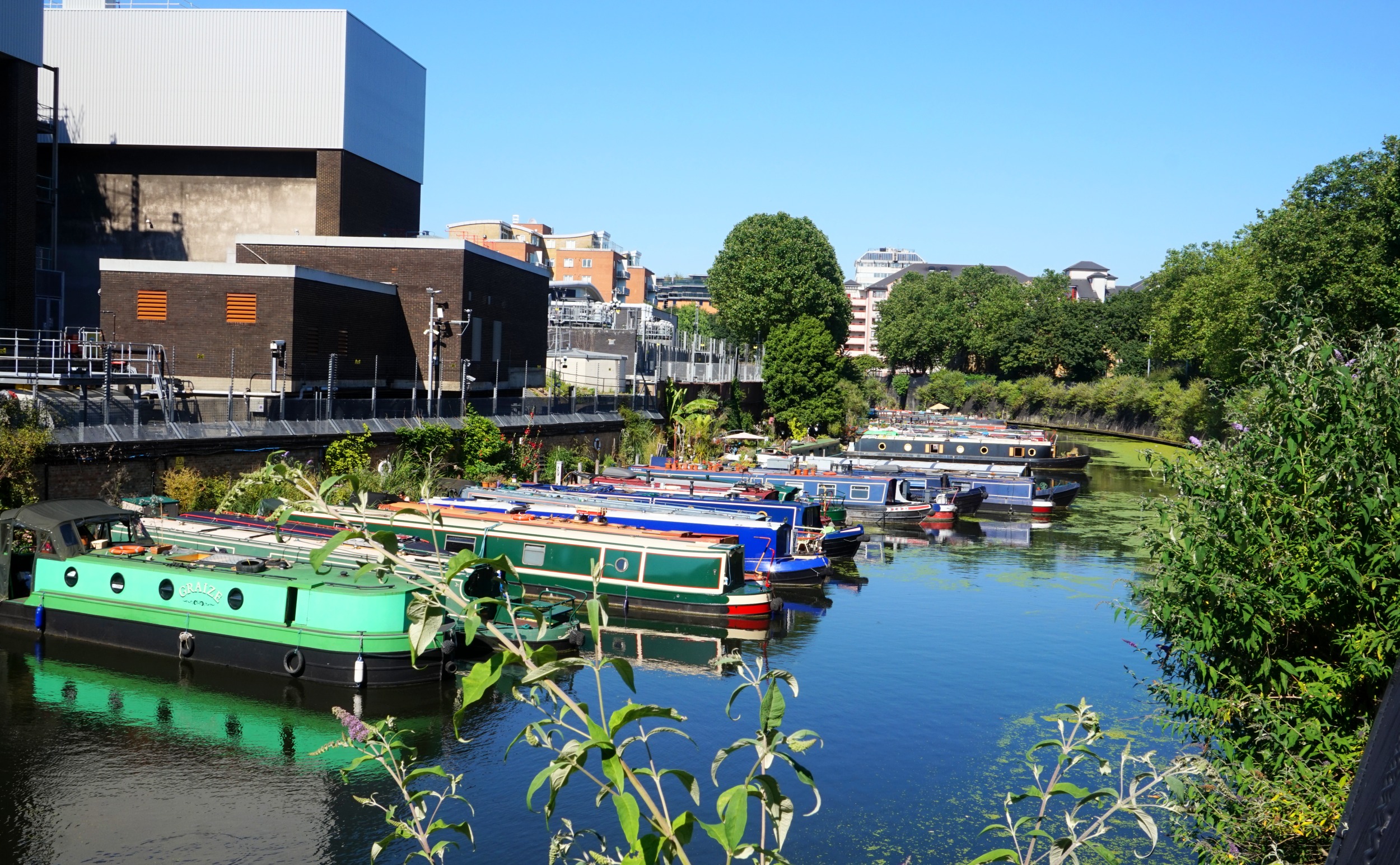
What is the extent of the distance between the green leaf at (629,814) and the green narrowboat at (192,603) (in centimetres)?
1621

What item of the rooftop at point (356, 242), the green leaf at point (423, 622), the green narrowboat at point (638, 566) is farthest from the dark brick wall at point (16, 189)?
the green leaf at point (423, 622)

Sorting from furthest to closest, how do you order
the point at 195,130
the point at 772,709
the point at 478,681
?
the point at 195,130, the point at 772,709, the point at 478,681

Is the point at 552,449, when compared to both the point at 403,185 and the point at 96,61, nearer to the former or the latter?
the point at 403,185

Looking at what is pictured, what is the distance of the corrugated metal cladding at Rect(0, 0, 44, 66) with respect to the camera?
3656 cm

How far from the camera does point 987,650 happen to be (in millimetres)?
26281

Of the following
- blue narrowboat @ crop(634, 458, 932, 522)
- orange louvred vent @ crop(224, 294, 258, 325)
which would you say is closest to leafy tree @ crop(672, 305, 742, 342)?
blue narrowboat @ crop(634, 458, 932, 522)

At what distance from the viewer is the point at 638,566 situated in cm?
2794

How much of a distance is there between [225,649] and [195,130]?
31.9 metres

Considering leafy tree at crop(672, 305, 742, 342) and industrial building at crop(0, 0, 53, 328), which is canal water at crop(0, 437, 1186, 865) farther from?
leafy tree at crop(672, 305, 742, 342)

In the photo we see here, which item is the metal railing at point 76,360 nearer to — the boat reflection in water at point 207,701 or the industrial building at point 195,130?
the boat reflection in water at point 207,701

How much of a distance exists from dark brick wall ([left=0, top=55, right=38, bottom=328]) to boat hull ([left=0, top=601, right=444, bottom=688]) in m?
19.9

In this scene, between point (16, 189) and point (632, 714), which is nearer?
point (632, 714)

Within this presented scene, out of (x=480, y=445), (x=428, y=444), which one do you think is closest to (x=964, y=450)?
(x=480, y=445)

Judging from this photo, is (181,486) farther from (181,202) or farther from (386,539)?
(386,539)
